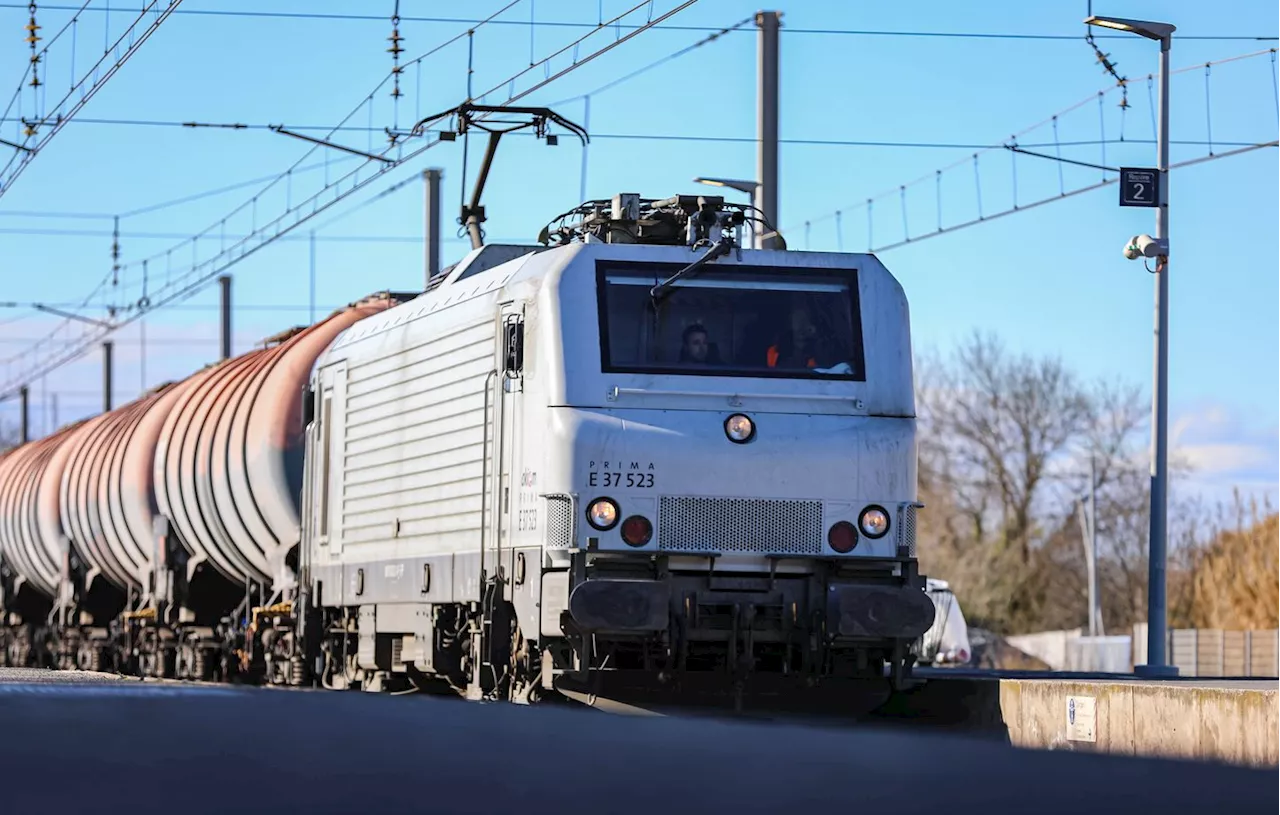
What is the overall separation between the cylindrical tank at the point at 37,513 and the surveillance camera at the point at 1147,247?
59.2 ft

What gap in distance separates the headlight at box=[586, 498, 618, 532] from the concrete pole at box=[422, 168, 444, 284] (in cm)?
1970

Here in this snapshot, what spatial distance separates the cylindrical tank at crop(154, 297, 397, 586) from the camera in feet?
69.7

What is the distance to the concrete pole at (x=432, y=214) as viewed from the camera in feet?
107

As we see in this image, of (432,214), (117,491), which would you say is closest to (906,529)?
(117,491)

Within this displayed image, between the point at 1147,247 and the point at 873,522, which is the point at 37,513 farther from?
the point at 873,522

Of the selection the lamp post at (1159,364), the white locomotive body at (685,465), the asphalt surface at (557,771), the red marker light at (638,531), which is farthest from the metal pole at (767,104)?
the asphalt surface at (557,771)

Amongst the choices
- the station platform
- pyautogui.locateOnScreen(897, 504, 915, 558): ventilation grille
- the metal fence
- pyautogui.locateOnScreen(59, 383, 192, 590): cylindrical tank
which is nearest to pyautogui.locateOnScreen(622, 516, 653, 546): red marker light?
pyautogui.locateOnScreen(897, 504, 915, 558): ventilation grille

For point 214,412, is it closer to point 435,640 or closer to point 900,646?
point 435,640

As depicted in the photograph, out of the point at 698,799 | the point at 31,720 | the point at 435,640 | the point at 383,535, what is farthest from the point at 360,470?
the point at 698,799

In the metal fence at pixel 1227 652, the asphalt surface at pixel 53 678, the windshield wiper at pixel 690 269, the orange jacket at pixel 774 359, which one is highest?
the windshield wiper at pixel 690 269

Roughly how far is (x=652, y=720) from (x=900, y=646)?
5.80m

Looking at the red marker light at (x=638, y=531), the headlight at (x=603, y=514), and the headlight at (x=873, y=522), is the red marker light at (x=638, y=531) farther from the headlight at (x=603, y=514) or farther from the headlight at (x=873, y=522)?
the headlight at (x=873, y=522)

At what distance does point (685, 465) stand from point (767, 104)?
1021cm

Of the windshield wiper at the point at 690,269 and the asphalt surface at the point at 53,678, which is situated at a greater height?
the windshield wiper at the point at 690,269
